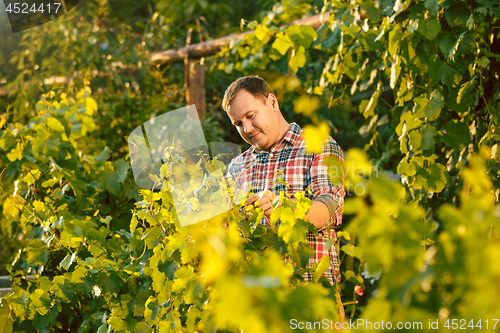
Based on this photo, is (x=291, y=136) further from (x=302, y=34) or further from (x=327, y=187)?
(x=302, y=34)

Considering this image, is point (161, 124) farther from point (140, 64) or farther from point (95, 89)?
point (95, 89)

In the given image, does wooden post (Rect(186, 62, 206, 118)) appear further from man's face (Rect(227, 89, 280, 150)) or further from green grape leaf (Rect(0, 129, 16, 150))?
man's face (Rect(227, 89, 280, 150))

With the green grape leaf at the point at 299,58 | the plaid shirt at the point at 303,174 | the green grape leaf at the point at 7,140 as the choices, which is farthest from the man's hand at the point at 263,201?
the green grape leaf at the point at 299,58

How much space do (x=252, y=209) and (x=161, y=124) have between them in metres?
2.47

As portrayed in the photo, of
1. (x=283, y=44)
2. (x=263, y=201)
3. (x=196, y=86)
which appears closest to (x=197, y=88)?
(x=196, y=86)

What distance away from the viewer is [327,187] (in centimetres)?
129

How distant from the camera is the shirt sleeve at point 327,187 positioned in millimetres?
1205

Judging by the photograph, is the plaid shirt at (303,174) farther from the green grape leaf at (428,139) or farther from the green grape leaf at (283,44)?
the green grape leaf at (283,44)

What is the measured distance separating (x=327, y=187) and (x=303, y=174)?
0.45 feet

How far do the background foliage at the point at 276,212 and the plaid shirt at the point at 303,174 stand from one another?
158 millimetres

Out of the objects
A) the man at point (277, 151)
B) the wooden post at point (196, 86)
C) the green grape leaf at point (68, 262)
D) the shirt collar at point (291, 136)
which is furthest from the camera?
the wooden post at point (196, 86)

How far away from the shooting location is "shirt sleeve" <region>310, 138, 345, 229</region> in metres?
1.20

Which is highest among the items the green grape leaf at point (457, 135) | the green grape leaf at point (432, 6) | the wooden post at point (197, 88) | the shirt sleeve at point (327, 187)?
the green grape leaf at point (432, 6)

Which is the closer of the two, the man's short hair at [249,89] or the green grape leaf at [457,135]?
the man's short hair at [249,89]
